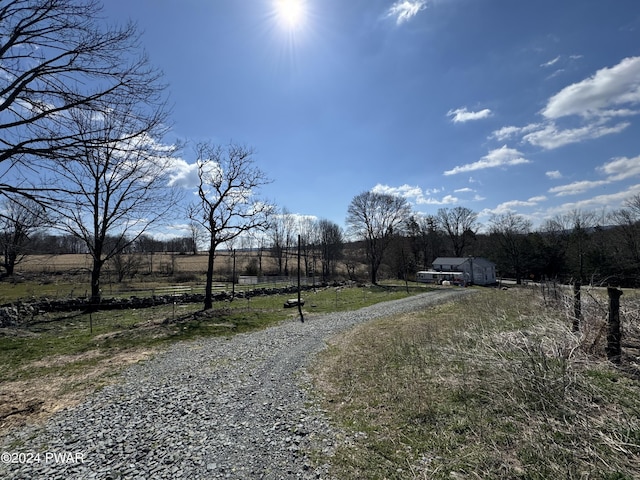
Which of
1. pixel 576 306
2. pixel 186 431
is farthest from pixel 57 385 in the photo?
pixel 576 306

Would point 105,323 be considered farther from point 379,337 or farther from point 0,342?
point 379,337

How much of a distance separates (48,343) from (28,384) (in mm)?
5189

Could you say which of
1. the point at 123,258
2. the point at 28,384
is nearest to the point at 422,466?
the point at 28,384

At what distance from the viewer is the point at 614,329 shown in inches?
221

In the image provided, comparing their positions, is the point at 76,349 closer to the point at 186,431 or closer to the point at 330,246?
the point at 186,431

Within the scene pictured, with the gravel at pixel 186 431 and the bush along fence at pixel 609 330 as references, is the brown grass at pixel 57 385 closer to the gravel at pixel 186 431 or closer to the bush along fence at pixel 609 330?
the gravel at pixel 186 431

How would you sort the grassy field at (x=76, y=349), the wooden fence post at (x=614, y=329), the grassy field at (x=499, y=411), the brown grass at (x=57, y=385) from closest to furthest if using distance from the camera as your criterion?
the grassy field at (x=499, y=411), the wooden fence post at (x=614, y=329), the brown grass at (x=57, y=385), the grassy field at (x=76, y=349)

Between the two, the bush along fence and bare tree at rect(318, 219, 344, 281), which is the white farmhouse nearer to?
bare tree at rect(318, 219, 344, 281)

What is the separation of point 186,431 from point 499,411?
5145 mm

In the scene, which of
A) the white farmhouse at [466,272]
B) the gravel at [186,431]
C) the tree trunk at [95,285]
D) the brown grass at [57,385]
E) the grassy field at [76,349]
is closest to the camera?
the gravel at [186,431]

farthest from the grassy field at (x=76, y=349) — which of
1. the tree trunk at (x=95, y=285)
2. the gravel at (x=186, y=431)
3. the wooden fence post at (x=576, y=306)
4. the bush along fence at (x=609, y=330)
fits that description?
the wooden fence post at (x=576, y=306)

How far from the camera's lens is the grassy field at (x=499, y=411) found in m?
3.38

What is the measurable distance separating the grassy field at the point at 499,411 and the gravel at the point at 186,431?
27.0 inches

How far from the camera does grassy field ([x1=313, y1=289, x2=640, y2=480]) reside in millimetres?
3381
